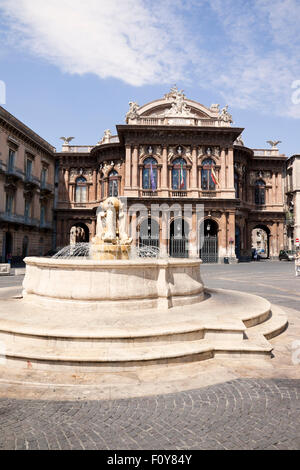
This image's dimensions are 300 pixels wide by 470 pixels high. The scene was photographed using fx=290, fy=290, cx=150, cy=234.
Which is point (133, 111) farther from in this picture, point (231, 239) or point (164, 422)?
point (164, 422)

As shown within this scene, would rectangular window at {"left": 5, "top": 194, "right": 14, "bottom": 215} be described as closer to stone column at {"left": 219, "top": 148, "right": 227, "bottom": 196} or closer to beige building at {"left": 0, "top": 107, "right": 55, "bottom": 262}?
beige building at {"left": 0, "top": 107, "right": 55, "bottom": 262}

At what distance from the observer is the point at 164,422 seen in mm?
2998

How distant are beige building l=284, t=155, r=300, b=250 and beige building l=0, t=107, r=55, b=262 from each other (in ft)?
102

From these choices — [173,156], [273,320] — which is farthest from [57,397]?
[173,156]

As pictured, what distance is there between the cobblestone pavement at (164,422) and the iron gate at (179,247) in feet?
85.3

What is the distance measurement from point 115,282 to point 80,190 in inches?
1307

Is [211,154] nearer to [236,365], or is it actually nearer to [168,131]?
[168,131]

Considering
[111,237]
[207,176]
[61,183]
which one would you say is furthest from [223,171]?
[111,237]

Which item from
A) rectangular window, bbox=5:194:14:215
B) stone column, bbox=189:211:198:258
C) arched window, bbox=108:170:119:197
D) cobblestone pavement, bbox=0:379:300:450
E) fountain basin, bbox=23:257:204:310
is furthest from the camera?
arched window, bbox=108:170:119:197

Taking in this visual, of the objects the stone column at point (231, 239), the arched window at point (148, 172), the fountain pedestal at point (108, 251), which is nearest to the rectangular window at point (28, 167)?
the arched window at point (148, 172)

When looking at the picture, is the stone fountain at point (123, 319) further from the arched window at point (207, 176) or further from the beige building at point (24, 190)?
the arched window at point (207, 176)

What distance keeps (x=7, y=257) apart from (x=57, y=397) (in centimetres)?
2710

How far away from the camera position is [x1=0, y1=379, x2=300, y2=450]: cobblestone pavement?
2686 millimetres

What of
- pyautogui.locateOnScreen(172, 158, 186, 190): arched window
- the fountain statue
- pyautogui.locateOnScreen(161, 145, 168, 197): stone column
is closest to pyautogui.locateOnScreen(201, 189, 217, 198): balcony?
pyautogui.locateOnScreen(172, 158, 186, 190): arched window
